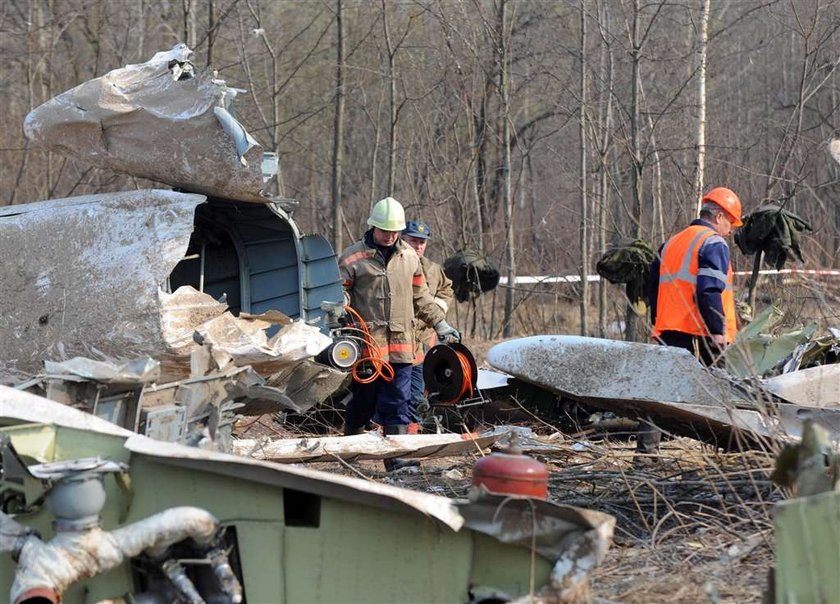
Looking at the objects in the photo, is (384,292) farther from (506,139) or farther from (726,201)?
(506,139)

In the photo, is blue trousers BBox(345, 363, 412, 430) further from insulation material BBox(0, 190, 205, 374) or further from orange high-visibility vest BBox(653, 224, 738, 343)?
insulation material BBox(0, 190, 205, 374)

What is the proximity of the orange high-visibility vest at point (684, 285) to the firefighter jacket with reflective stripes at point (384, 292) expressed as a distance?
1.88 metres

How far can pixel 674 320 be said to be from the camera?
23.3 feet

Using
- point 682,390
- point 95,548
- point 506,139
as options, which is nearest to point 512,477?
point 95,548

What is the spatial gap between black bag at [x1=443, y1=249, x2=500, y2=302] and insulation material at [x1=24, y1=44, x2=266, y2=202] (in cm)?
549

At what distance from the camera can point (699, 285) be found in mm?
6941

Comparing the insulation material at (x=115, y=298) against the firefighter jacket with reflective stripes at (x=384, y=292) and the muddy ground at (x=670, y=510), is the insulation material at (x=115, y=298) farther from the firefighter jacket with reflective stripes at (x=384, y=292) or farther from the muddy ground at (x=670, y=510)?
the firefighter jacket with reflective stripes at (x=384, y=292)

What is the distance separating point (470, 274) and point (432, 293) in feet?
10.1

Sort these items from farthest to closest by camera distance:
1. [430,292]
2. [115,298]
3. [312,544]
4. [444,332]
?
[430,292] < [444,332] < [115,298] < [312,544]

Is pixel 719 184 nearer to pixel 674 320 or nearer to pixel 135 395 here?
pixel 674 320

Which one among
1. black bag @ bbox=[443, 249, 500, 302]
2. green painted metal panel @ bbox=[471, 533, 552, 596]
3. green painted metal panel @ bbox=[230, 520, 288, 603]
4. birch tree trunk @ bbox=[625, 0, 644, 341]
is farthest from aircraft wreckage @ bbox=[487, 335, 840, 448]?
black bag @ bbox=[443, 249, 500, 302]

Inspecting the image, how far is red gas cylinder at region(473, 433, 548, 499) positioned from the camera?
146 inches

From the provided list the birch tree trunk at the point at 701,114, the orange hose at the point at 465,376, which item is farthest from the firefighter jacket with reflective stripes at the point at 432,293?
the birch tree trunk at the point at 701,114

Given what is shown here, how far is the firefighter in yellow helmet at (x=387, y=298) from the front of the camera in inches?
314
